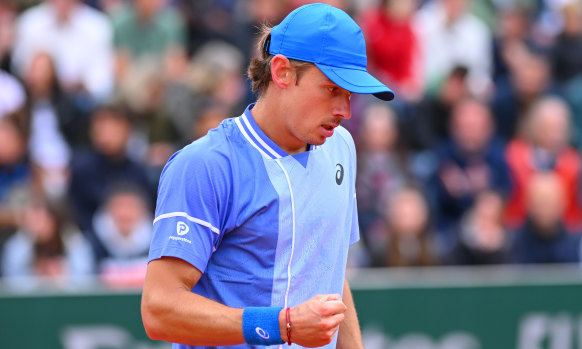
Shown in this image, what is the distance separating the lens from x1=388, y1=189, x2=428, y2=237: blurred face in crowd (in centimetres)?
782

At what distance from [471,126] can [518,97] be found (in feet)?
3.79

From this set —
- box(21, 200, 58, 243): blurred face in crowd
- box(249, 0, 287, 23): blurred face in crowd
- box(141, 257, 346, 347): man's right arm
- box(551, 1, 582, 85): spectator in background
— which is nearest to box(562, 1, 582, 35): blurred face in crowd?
box(551, 1, 582, 85): spectator in background

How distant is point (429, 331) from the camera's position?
23.8ft

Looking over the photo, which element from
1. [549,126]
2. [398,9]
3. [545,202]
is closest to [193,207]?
[545,202]

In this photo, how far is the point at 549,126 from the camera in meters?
9.10

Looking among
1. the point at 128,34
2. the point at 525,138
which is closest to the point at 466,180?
the point at 525,138

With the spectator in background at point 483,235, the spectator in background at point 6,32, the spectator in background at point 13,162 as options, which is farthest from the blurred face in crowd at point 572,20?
the spectator in background at point 13,162

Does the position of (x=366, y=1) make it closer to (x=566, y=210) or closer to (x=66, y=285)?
(x=566, y=210)

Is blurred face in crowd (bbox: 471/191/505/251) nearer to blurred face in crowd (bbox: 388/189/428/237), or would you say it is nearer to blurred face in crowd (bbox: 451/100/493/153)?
blurred face in crowd (bbox: 388/189/428/237)

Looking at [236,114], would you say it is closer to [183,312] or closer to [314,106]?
[314,106]

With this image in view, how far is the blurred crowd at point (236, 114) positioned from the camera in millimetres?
7617

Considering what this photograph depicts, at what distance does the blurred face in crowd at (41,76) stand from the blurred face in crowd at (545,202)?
14.4 feet

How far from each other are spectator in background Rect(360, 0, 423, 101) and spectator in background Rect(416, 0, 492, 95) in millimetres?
318

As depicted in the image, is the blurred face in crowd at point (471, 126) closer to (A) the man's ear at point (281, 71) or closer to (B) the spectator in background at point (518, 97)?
(B) the spectator in background at point (518, 97)
